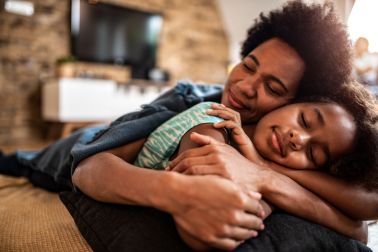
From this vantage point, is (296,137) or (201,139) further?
(296,137)

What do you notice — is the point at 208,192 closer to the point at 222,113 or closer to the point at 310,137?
the point at 222,113

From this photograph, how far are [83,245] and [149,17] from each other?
409 cm

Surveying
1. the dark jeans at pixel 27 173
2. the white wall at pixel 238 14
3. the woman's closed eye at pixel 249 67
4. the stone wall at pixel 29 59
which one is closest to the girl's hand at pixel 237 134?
the woman's closed eye at pixel 249 67

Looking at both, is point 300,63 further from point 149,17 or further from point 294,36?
point 149,17

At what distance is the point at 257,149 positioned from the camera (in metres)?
0.85

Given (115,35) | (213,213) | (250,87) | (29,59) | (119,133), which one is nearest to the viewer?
(213,213)

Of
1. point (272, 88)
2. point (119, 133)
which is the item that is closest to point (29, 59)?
point (119, 133)

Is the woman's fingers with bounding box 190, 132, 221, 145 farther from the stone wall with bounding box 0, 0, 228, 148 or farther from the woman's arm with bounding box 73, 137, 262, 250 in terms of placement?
the stone wall with bounding box 0, 0, 228, 148

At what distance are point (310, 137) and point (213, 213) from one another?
1.33 feet

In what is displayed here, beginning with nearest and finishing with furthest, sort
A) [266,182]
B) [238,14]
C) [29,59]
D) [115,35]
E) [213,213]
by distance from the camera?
[213,213]
[266,182]
[29,59]
[115,35]
[238,14]

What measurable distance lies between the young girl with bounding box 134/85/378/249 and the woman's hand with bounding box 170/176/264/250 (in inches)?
7.9

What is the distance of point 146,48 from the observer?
443 centimetres

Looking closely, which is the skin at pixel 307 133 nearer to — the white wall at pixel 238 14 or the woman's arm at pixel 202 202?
the woman's arm at pixel 202 202

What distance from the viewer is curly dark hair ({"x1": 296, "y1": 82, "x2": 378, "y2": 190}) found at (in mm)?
759
